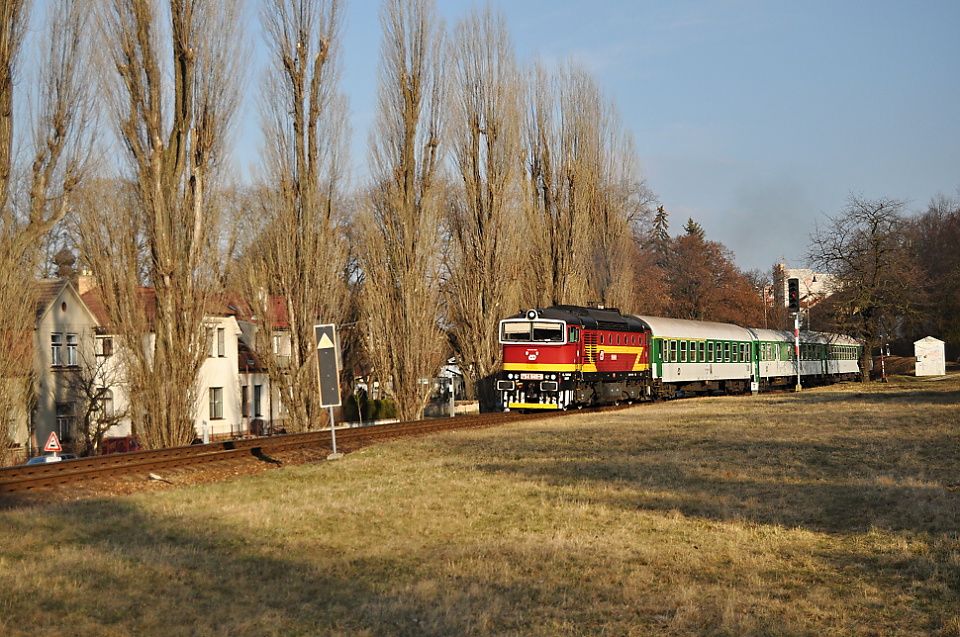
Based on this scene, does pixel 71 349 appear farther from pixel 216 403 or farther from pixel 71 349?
pixel 216 403

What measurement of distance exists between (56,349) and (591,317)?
85.2 ft

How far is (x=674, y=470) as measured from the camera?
632 inches

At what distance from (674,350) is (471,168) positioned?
1171 centimetres

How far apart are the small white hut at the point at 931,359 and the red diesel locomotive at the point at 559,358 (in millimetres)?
31716

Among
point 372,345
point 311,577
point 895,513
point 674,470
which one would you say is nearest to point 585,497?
point 674,470

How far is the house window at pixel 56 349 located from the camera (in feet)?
146

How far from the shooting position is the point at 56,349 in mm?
44812

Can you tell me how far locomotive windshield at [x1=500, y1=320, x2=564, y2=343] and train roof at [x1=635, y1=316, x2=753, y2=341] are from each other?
23.6 ft

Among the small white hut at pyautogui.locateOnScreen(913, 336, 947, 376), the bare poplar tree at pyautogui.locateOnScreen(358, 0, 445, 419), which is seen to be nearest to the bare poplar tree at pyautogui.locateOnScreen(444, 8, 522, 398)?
the bare poplar tree at pyautogui.locateOnScreen(358, 0, 445, 419)

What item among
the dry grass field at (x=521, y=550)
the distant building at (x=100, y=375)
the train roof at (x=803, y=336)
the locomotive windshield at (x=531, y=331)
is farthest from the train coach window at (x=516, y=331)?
the train roof at (x=803, y=336)

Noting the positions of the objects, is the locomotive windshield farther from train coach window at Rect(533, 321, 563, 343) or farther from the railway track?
the railway track

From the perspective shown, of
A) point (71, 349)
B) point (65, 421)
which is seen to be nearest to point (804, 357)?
point (71, 349)

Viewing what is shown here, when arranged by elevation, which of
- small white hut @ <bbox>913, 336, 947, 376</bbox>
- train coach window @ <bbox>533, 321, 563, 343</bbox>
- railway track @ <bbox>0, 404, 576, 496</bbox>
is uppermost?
train coach window @ <bbox>533, 321, 563, 343</bbox>

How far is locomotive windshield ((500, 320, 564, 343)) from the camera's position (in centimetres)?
3238
